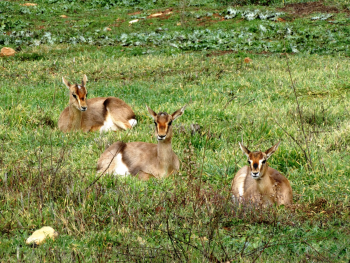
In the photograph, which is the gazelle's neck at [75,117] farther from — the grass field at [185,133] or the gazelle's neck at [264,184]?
the gazelle's neck at [264,184]

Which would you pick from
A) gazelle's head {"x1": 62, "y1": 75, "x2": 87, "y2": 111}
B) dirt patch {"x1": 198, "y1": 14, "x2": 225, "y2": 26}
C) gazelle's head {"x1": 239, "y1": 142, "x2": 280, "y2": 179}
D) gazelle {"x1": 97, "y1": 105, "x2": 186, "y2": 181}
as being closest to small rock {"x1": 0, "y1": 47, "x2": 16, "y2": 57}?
dirt patch {"x1": 198, "y1": 14, "x2": 225, "y2": 26}

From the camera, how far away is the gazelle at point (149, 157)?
6.42 meters

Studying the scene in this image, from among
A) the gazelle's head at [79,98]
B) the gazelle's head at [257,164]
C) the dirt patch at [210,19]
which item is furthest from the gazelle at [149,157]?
the dirt patch at [210,19]

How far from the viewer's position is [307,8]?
20.3 meters

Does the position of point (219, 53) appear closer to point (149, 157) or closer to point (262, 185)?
point (149, 157)

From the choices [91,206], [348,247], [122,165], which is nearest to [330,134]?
[122,165]

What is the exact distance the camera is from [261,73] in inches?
483

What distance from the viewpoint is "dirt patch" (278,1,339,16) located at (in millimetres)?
19484

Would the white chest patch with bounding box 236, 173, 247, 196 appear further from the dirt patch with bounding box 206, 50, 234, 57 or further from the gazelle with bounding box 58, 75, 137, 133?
the dirt patch with bounding box 206, 50, 234, 57

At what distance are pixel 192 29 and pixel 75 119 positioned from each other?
974 centimetres

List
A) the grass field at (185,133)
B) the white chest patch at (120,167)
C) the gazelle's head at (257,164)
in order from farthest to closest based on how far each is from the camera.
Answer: the white chest patch at (120,167)
the gazelle's head at (257,164)
the grass field at (185,133)

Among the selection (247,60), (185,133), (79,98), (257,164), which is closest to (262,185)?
(257,164)

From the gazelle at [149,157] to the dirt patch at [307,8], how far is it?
14126mm

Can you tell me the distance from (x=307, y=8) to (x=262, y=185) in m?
16.4
